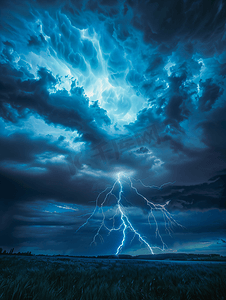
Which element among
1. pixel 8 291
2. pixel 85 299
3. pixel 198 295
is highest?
pixel 8 291

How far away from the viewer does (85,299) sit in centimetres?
148

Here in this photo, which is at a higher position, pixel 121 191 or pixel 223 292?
pixel 121 191

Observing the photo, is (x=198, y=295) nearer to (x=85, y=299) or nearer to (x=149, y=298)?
(x=149, y=298)

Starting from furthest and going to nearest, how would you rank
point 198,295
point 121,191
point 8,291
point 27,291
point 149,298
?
point 121,191
point 198,295
point 149,298
point 27,291
point 8,291

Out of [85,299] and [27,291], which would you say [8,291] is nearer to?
[27,291]

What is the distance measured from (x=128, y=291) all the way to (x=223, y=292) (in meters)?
1.36

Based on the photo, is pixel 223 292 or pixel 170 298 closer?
pixel 170 298

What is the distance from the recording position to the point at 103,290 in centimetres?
176

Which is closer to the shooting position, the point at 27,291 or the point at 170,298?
the point at 27,291

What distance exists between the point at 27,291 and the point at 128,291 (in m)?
1.36

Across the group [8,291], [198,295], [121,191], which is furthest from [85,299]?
[121,191]

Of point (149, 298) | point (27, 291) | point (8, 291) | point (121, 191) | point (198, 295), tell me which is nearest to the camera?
point (8, 291)

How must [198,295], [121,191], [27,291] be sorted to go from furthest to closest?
[121,191] → [198,295] → [27,291]

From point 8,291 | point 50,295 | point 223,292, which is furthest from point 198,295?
point 8,291
